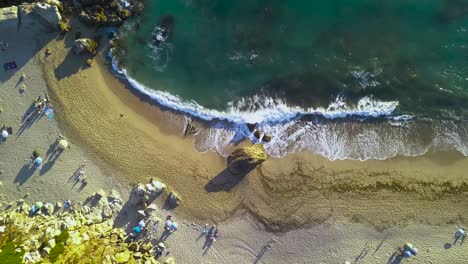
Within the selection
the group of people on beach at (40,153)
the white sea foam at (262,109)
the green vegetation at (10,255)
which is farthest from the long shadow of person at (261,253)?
the group of people on beach at (40,153)

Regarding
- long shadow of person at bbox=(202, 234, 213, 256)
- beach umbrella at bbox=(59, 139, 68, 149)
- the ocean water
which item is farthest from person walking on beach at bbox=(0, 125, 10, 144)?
long shadow of person at bbox=(202, 234, 213, 256)

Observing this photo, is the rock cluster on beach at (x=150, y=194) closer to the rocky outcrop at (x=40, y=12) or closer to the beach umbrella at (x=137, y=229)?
the beach umbrella at (x=137, y=229)

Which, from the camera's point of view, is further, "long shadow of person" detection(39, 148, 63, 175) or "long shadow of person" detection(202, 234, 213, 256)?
"long shadow of person" detection(39, 148, 63, 175)

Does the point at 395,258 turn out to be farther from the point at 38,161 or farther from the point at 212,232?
the point at 38,161

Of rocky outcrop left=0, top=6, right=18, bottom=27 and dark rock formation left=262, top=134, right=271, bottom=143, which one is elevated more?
dark rock formation left=262, top=134, right=271, bottom=143

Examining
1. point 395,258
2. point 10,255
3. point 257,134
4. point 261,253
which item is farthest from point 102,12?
point 395,258

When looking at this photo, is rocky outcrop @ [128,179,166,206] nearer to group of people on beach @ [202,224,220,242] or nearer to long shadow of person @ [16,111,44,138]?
group of people on beach @ [202,224,220,242]
